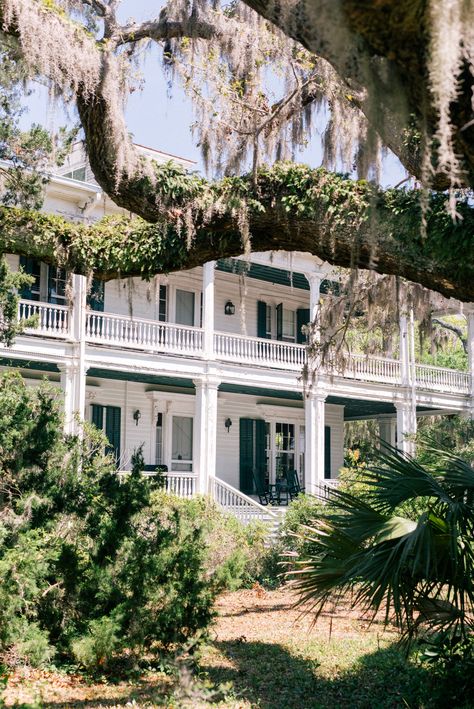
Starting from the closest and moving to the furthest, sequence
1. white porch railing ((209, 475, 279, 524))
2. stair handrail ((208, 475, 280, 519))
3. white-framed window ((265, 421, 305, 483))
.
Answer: stair handrail ((208, 475, 280, 519)), white porch railing ((209, 475, 279, 524)), white-framed window ((265, 421, 305, 483))

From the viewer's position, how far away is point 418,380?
21688 millimetres

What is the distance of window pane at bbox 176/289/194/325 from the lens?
64.4 feet

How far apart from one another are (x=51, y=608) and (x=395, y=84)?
17.9ft

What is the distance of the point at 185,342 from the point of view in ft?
57.6

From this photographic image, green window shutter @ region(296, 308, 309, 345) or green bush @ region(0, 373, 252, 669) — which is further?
green window shutter @ region(296, 308, 309, 345)

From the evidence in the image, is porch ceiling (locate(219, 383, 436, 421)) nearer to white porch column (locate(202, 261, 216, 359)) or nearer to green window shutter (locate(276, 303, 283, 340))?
green window shutter (locate(276, 303, 283, 340))

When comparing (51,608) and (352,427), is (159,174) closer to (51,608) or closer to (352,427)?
(51,608)

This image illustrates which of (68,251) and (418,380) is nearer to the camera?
(68,251)

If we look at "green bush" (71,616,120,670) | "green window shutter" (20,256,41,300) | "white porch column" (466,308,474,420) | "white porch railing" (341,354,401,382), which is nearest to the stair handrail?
"white porch railing" (341,354,401,382)

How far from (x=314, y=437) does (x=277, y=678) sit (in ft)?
37.8

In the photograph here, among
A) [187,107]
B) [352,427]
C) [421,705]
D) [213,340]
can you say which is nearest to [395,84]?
[421,705]

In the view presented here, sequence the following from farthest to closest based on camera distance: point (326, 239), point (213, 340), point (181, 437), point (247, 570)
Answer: point (181, 437) → point (213, 340) → point (247, 570) → point (326, 239)

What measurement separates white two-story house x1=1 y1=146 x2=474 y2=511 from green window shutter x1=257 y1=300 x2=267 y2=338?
0.03 meters

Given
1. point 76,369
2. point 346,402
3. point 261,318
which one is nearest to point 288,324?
point 261,318
